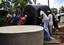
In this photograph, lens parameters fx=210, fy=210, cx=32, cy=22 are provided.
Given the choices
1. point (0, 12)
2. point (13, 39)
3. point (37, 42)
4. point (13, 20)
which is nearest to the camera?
point (13, 39)

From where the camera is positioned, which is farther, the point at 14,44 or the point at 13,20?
the point at 13,20

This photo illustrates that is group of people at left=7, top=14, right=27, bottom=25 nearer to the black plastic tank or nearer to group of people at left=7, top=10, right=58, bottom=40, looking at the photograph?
group of people at left=7, top=10, right=58, bottom=40

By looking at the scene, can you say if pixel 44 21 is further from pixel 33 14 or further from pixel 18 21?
pixel 33 14

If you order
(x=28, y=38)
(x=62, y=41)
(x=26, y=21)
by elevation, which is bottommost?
(x=62, y=41)

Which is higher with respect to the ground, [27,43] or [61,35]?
[27,43]

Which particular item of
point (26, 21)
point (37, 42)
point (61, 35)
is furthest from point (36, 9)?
point (37, 42)

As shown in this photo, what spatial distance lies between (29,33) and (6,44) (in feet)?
1.43

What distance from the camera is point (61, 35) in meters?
10.9

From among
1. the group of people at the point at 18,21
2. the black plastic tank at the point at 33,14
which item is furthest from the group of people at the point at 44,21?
the black plastic tank at the point at 33,14

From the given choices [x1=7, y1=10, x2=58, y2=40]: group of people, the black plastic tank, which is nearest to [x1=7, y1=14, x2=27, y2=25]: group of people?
[x1=7, y1=10, x2=58, y2=40]: group of people

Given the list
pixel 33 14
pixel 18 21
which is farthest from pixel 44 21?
pixel 33 14

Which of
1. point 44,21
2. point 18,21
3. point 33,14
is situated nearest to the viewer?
point 44,21

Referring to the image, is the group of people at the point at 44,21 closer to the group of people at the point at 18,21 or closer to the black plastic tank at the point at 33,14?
the group of people at the point at 18,21

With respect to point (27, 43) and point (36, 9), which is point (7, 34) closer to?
point (27, 43)
